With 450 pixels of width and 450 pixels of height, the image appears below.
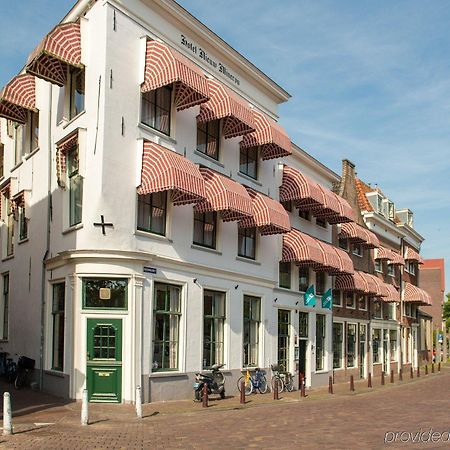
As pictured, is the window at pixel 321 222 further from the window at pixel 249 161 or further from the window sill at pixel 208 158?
the window sill at pixel 208 158

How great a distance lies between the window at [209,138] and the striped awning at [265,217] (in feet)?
7.36

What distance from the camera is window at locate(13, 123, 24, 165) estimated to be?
24047mm

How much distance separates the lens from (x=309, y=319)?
29234 mm

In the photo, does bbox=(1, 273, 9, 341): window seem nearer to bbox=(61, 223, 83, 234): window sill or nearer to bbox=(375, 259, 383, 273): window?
bbox=(61, 223, 83, 234): window sill

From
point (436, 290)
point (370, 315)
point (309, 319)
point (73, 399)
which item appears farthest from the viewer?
point (436, 290)

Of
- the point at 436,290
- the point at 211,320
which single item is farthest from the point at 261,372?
the point at 436,290

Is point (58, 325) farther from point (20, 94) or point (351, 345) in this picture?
point (351, 345)

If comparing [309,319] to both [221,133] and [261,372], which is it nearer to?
[261,372]

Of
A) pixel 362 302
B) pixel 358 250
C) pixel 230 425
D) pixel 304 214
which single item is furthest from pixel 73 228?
pixel 362 302

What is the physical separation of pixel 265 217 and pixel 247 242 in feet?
5.55

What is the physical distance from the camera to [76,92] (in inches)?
750

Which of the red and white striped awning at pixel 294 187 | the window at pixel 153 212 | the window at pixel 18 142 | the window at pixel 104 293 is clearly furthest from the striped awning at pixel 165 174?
the red and white striped awning at pixel 294 187

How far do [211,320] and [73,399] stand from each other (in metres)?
5.83

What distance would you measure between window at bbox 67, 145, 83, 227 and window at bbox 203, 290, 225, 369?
5153mm
